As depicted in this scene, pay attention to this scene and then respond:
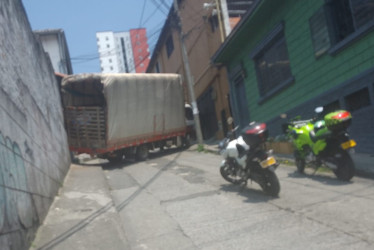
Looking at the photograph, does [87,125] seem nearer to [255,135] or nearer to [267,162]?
[255,135]

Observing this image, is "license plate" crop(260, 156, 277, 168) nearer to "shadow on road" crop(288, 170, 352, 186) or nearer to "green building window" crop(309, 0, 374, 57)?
"shadow on road" crop(288, 170, 352, 186)

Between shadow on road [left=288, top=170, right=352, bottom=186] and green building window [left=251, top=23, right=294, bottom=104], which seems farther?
green building window [left=251, top=23, right=294, bottom=104]

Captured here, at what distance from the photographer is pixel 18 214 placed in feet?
12.8

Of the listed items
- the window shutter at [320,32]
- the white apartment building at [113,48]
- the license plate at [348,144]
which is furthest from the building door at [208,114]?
the white apartment building at [113,48]

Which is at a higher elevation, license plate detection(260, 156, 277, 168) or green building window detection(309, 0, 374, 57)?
green building window detection(309, 0, 374, 57)

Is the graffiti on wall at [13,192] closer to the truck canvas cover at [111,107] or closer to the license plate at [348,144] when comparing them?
the license plate at [348,144]

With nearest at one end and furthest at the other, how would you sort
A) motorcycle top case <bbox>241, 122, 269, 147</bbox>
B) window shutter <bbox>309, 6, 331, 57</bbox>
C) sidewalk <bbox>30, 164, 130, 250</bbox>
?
1. sidewalk <bbox>30, 164, 130, 250</bbox>
2. motorcycle top case <bbox>241, 122, 269, 147</bbox>
3. window shutter <bbox>309, 6, 331, 57</bbox>

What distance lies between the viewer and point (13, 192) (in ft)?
12.7

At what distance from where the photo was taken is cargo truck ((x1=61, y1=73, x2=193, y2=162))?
1305 cm

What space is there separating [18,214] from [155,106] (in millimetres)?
11702

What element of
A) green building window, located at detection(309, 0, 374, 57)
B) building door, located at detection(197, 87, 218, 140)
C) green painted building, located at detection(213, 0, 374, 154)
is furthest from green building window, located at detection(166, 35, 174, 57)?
green building window, located at detection(309, 0, 374, 57)

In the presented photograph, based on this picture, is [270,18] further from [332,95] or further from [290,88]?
[332,95]

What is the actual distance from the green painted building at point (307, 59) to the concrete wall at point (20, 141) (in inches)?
249

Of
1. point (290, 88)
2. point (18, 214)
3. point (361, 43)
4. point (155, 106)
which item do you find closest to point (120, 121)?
point (155, 106)
